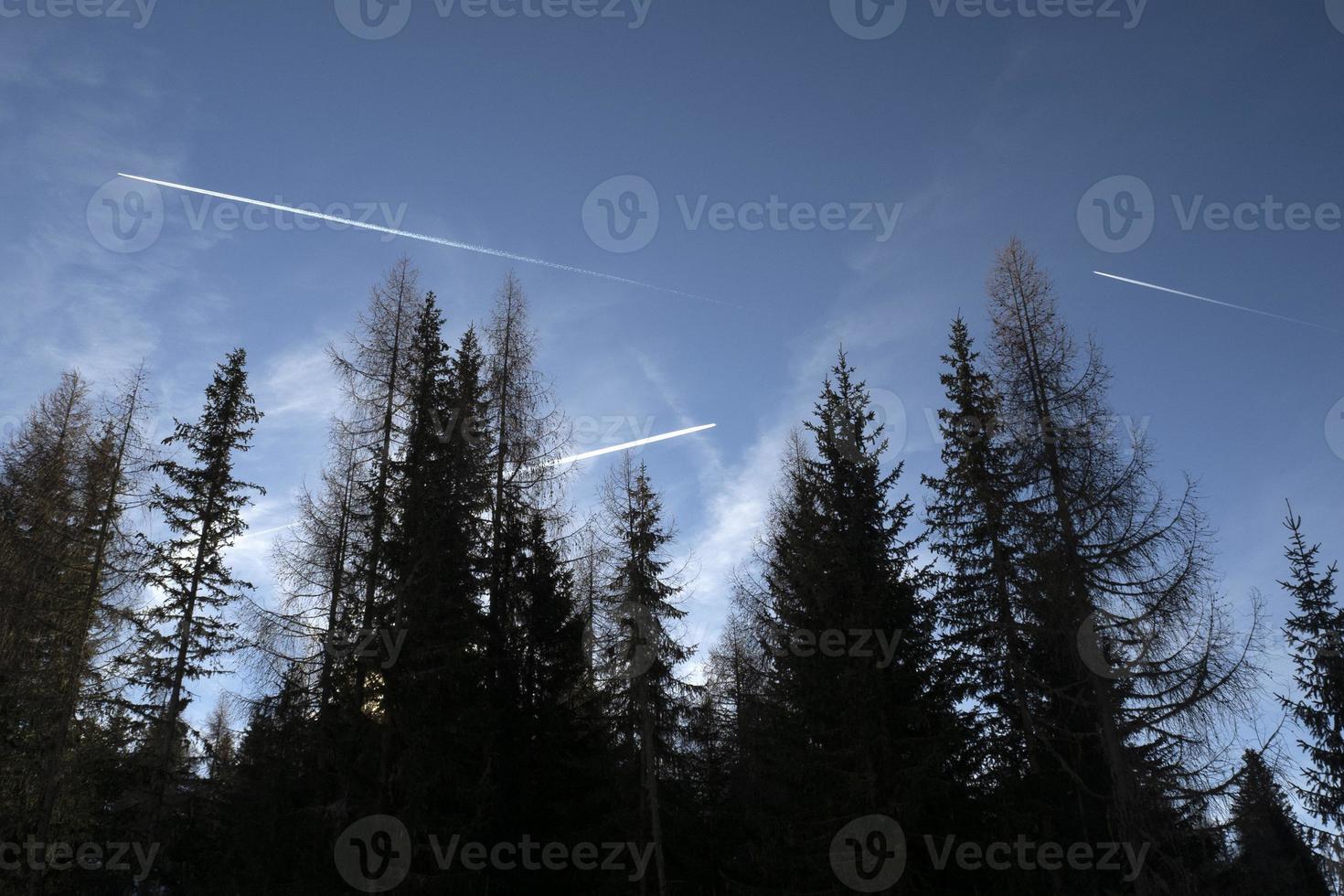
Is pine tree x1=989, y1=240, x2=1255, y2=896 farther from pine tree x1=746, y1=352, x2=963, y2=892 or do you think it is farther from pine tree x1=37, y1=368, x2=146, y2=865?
pine tree x1=37, y1=368, x2=146, y2=865

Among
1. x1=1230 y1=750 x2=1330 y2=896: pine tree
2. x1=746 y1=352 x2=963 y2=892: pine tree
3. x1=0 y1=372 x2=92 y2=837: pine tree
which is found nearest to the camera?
x1=1230 y1=750 x2=1330 y2=896: pine tree

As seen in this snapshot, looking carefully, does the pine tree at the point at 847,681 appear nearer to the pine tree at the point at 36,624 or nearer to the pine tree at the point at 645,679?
the pine tree at the point at 645,679

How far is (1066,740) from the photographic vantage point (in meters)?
19.2

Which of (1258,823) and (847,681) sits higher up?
(847,681)

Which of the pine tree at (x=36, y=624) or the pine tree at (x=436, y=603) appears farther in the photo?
the pine tree at (x=36, y=624)

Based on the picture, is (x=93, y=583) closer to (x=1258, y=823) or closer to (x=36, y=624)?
(x=36, y=624)

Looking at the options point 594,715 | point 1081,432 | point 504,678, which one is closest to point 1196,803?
point 1081,432

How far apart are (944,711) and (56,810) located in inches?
855

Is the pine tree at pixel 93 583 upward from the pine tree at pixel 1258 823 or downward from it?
upward

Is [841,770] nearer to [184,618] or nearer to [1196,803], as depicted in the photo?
[1196,803]

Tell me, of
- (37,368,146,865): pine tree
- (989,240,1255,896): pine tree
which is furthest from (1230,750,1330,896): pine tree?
(37,368,146,865): pine tree

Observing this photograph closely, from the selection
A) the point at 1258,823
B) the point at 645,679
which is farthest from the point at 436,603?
the point at 1258,823

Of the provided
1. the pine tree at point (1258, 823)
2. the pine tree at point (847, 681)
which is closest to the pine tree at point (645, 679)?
the pine tree at point (847, 681)

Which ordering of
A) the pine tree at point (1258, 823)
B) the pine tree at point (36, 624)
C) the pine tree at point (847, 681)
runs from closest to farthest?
1. the pine tree at point (1258, 823)
2. the pine tree at point (847, 681)
3. the pine tree at point (36, 624)
